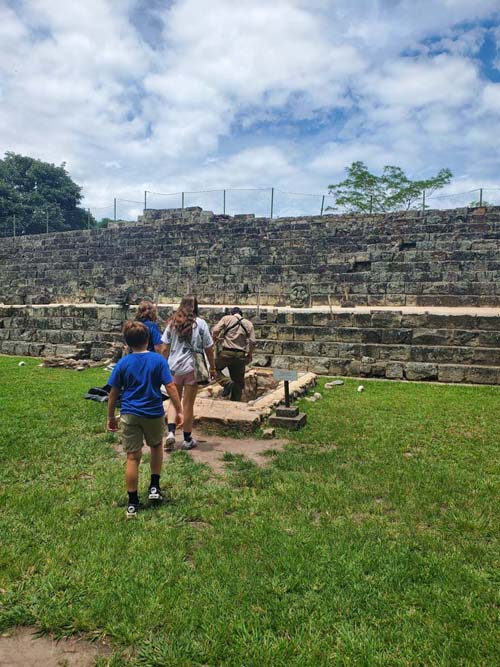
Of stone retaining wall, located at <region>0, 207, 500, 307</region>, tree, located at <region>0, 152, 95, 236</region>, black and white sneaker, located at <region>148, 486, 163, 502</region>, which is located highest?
tree, located at <region>0, 152, 95, 236</region>

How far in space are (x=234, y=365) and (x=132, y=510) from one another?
3.55 m

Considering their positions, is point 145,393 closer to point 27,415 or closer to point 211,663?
point 211,663

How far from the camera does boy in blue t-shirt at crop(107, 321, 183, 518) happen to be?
3.82m

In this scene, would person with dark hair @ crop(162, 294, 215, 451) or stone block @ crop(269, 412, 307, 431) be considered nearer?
person with dark hair @ crop(162, 294, 215, 451)

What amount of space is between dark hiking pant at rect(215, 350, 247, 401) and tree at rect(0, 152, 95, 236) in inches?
1540

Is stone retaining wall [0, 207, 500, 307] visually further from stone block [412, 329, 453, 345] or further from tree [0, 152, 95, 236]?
tree [0, 152, 95, 236]

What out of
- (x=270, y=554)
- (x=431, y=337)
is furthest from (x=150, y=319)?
(x=431, y=337)

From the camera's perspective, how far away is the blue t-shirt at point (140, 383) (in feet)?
12.6

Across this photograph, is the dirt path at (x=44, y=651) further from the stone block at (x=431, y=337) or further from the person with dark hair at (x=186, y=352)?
the stone block at (x=431, y=337)

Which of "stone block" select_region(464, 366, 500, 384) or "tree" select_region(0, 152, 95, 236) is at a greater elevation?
"tree" select_region(0, 152, 95, 236)

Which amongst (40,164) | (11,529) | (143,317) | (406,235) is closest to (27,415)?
(143,317)

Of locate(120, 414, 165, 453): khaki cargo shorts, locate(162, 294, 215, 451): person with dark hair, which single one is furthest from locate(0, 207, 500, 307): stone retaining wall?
locate(120, 414, 165, 453): khaki cargo shorts

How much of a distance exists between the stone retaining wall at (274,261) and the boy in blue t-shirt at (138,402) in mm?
9807

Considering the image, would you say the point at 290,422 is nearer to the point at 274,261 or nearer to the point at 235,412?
the point at 235,412
